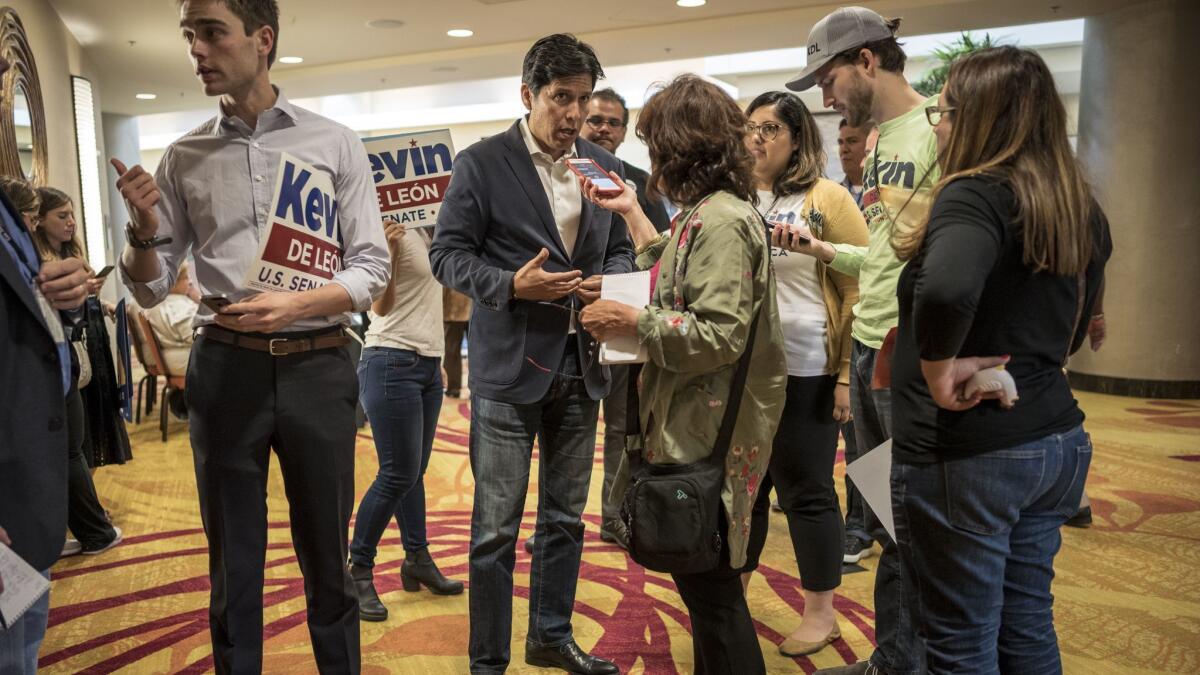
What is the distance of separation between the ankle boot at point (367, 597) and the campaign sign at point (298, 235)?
136 centimetres

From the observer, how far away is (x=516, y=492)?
2.43m

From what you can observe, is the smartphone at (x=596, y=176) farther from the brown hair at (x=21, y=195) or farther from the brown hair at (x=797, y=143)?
the brown hair at (x=21, y=195)

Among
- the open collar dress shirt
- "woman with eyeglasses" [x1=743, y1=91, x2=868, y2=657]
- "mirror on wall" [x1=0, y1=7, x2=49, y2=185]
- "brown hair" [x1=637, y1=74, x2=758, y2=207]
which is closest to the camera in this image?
"brown hair" [x1=637, y1=74, x2=758, y2=207]

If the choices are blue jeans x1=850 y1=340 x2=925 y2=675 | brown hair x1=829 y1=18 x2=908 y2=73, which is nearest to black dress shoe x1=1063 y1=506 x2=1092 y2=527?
blue jeans x1=850 y1=340 x2=925 y2=675

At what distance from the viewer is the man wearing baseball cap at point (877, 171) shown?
230cm

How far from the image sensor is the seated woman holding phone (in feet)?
5.85

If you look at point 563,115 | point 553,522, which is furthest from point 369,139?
point 553,522

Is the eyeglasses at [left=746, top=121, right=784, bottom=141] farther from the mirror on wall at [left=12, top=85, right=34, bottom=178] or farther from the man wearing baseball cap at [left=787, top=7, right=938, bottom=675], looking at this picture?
the mirror on wall at [left=12, top=85, right=34, bottom=178]

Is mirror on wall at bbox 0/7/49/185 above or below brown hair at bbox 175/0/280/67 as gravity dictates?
above

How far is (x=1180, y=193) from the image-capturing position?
718cm

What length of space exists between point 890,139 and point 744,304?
85cm

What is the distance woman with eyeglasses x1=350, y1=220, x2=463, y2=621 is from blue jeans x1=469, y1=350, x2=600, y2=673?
0.65m

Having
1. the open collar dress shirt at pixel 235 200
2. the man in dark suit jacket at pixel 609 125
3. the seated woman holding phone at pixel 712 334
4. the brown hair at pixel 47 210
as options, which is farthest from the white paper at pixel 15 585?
the brown hair at pixel 47 210

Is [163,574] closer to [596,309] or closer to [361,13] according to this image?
[596,309]
